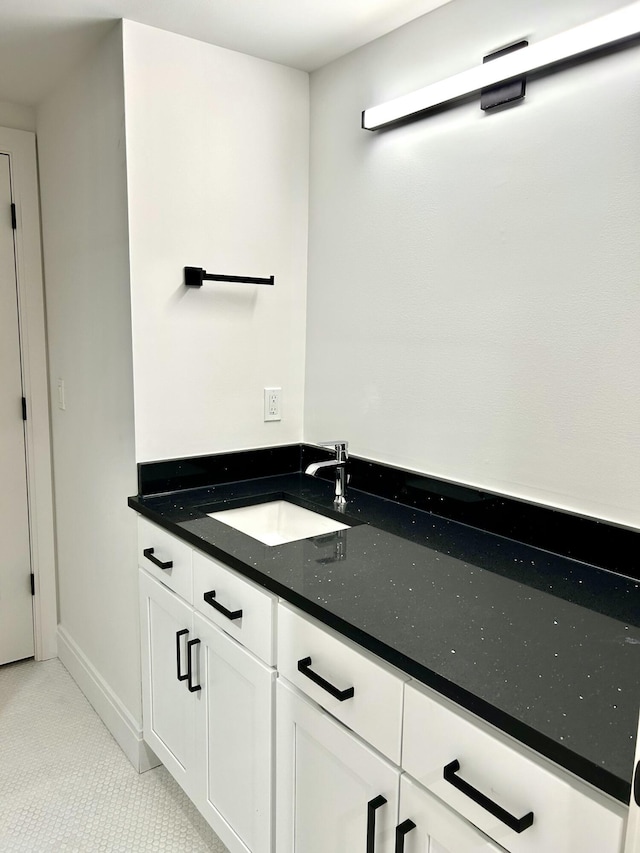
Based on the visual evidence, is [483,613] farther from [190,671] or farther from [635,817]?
[190,671]

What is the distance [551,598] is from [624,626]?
0.47ft

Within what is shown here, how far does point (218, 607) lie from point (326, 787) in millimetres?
457

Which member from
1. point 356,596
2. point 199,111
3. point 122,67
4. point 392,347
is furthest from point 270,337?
point 356,596

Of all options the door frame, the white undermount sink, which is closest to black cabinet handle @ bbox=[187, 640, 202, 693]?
the white undermount sink

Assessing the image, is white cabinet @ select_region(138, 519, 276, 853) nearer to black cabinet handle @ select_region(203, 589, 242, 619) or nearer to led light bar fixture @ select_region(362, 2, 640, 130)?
black cabinet handle @ select_region(203, 589, 242, 619)

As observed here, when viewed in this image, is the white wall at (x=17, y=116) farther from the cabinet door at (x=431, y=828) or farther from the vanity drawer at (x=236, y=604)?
the cabinet door at (x=431, y=828)

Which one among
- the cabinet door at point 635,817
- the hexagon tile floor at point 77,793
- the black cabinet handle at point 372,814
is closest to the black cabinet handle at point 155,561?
the hexagon tile floor at point 77,793

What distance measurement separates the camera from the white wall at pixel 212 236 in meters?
1.88

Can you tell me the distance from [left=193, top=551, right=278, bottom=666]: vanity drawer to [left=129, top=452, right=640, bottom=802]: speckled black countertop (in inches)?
1.6

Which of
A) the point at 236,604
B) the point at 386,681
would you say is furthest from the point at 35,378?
the point at 386,681

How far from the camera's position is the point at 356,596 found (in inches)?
49.2

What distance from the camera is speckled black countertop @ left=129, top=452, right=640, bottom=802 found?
87 cm

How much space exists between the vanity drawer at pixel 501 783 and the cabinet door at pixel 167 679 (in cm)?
86

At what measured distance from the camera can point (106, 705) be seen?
7.66ft
